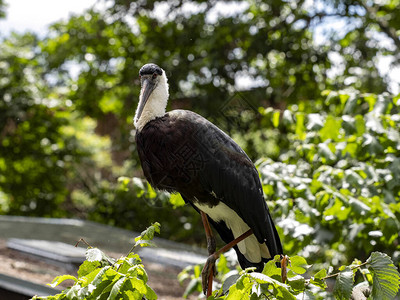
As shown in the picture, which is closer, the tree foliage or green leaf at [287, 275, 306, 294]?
green leaf at [287, 275, 306, 294]

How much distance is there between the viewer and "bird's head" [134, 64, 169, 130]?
1916 mm

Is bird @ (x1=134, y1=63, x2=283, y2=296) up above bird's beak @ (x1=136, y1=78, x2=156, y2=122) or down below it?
below

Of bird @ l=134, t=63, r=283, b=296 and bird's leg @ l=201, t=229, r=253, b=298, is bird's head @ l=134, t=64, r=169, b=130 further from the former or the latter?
bird's leg @ l=201, t=229, r=253, b=298

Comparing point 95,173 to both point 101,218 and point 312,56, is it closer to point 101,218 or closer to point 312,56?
point 101,218

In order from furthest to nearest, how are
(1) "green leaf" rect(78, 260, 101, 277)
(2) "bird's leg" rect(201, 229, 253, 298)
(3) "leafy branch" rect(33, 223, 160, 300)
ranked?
(2) "bird's leg" rect(201, 229, 253, 298) < (1) "green leaf" rect(78, 260, 101, 277) < (3) "leafy branch" rect(33, 223, 160, 300)

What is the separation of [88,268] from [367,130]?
160 cm

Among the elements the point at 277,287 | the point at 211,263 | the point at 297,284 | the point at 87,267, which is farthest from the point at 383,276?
the point at 87,267

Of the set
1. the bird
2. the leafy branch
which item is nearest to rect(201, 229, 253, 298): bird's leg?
the bird

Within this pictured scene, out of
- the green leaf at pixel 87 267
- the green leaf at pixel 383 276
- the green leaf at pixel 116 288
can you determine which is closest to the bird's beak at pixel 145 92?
the green leaf at pixel 87 267

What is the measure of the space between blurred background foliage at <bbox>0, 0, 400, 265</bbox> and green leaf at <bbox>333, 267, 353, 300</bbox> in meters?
0.72

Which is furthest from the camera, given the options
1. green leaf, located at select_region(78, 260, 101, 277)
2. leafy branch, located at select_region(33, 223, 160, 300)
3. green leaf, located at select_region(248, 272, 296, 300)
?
green leaf, located at select_region(78, 260, 101, 277)

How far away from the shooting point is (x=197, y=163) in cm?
196

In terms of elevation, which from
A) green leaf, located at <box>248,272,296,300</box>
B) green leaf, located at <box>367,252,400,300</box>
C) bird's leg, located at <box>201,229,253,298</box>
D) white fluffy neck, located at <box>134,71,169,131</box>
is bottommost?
bird's leg, located at <box>201,229,253,298</box>

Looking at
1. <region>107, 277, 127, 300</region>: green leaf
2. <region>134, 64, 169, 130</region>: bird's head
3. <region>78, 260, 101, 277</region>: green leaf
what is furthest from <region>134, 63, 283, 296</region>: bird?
<region>107, 277, 127, 300</region>: green leaf
